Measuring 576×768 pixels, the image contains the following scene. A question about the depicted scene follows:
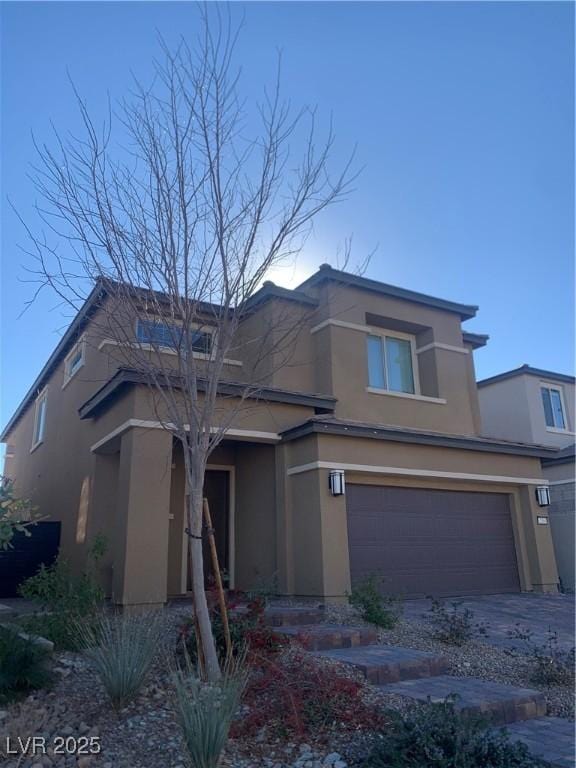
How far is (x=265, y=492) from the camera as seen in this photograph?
11.8 meters

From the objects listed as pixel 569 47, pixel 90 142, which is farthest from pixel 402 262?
pixel 90 142

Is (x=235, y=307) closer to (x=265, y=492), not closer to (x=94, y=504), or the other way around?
(x=265, y=492)

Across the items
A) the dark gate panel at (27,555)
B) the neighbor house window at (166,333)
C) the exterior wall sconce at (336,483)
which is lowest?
the dark gate panel at (27,555)

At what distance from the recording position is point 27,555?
1359 centimetres

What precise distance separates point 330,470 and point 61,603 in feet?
17.2

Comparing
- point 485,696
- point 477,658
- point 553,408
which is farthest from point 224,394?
point 553,408

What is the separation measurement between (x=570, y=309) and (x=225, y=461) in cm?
741

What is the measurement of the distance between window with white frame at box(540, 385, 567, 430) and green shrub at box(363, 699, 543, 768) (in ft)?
56.6

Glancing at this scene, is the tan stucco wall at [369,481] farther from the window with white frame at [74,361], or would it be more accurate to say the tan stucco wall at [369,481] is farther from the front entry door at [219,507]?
the window with white frame at [74,361]

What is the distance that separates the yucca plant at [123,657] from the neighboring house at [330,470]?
3.76m

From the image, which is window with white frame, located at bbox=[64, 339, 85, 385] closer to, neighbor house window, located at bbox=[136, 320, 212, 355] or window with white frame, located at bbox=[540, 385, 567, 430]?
neighbor house window, located at bbox=[136, 320, 212, 355]

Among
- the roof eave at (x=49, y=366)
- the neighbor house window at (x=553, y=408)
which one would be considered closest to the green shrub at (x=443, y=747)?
the roof eave at (x=49, y=366)

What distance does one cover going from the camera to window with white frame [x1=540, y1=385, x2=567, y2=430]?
784 inches

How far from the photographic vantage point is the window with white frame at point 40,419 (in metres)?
18.4
